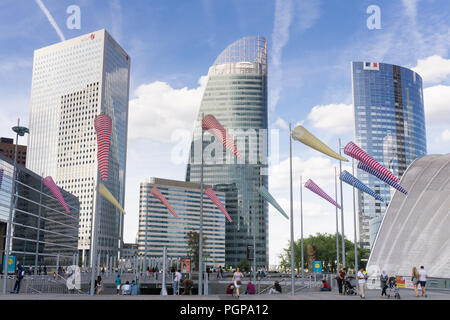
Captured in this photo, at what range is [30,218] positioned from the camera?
8994cm

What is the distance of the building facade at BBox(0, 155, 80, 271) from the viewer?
75.3 meters

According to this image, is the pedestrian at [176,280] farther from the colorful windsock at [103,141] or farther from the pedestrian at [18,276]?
the pedestrian at [18,276]

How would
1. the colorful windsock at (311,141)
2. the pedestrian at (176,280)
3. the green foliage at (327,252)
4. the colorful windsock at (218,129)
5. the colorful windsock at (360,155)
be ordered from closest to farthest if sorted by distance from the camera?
the colorful windsock at (311,141) → the colorful windsock at (218,129) → the pedestrian at (176,280) → the colorful windsock at (360,155) → the green foliage at (327,252)

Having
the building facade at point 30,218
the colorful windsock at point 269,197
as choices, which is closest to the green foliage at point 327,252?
the building facade at point 30,218

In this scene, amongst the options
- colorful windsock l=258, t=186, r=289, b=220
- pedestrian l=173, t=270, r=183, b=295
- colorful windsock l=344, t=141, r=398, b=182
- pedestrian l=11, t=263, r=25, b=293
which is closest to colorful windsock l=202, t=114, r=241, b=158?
colorful windsock l=344, t=141, r=398, b=182

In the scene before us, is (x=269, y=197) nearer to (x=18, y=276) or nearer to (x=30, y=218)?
(x=18, y=276)

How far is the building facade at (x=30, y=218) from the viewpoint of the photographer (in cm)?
7529

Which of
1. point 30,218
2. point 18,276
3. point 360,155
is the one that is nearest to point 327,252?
point 30,218

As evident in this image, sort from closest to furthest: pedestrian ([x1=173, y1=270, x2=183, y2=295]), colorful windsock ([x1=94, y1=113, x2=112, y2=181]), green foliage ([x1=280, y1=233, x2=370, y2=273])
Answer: colorful windsock ([x1=94, y1=113, x2=112, y2=181]) → pedestrian ([x1=173, y1=270, x2=183, y2=295]) → green foliage ([x1=280, y1=233, x2=370, y2=273])

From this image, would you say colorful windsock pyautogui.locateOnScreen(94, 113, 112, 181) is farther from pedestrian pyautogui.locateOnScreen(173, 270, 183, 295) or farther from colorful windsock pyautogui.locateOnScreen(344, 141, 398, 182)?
colorful windsock pyautogui.locateOnScreen(344, 141, 398, 182)

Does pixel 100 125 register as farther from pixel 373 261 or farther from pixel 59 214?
pixel 59 214

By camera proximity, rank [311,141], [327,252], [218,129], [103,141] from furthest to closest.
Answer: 1. [327,252]
2. [218,129]
3. [311,141]
4. [103,141]
